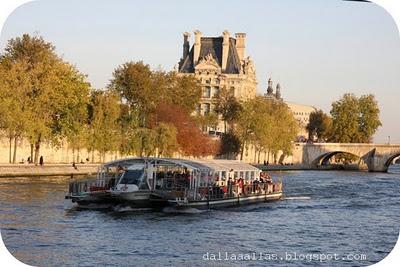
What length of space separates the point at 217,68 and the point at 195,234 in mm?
24614

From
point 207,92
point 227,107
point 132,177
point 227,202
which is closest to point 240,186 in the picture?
point 227,202

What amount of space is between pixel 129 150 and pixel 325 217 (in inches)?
516

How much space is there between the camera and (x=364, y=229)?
1603 cm

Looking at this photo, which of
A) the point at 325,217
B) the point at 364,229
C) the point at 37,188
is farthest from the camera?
the point at 37,188

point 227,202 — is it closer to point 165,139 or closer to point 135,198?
point 135,198

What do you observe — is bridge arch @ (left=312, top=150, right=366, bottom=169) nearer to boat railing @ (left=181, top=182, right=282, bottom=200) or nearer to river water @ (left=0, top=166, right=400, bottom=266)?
boat railing @ (left=181, top=182, right=282, bottom=200)

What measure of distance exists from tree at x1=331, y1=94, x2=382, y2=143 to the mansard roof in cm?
1015

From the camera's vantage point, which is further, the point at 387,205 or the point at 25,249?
the point at 387,205

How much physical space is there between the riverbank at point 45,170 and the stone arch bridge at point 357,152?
2257 centimetres

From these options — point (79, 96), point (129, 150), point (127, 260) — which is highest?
point (79, 96)

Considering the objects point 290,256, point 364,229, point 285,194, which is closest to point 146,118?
point 285,194

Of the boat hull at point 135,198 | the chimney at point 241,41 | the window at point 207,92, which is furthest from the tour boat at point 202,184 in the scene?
the window at point 207,92

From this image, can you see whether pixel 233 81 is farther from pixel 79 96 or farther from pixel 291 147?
pixel 79 96

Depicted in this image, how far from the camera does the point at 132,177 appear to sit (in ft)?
60.4
